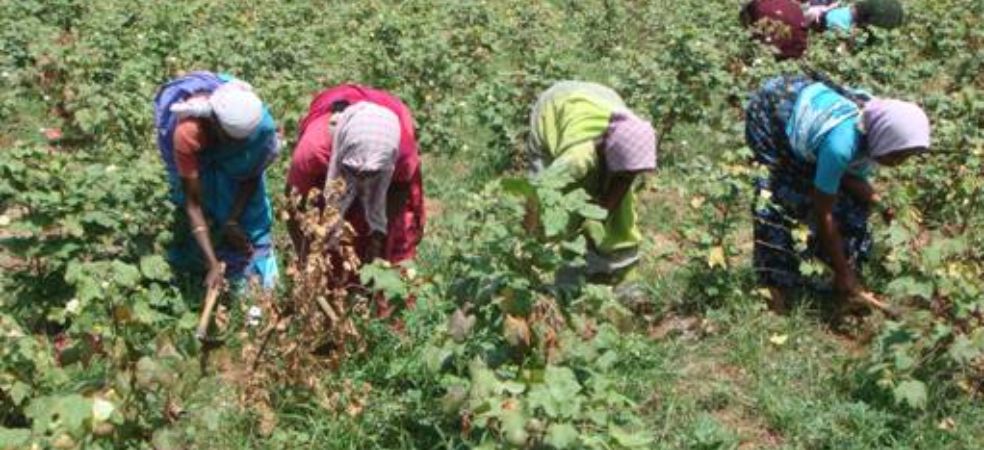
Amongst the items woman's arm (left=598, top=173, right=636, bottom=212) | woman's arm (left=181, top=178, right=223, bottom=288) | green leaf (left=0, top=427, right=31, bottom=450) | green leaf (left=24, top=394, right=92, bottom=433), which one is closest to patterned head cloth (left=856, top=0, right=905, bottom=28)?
woman's arm (left=598, top=173, right=636, bottom=212)

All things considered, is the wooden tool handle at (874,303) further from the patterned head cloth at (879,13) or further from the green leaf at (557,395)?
the patterned head cloth at (879,13)

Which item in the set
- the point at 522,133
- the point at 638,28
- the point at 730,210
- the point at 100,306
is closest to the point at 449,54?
the point at 522,133

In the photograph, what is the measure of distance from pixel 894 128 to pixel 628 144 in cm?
94

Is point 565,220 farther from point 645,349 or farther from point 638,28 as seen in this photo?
point 638,28

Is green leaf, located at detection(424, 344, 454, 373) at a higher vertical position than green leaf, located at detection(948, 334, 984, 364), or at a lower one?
higher

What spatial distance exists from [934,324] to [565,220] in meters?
1.48

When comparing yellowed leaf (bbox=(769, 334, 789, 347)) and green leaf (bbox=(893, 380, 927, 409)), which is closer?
green leaf (bbox=(893, 380, 927, 409))

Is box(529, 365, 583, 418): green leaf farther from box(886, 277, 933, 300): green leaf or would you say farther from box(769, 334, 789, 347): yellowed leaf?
box(769, 334, 789, 347): yellowed leaf

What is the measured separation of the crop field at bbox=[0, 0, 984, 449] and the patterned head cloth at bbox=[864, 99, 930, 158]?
0.32 metres

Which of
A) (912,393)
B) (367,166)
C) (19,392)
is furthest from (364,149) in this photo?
(912,393)

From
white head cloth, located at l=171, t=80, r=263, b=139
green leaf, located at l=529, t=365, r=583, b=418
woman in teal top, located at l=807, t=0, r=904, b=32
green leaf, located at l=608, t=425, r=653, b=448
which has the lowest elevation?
woman in teal top, located at l=807, t=0, r=904, b=32

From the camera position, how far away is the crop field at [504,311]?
9.32 feet

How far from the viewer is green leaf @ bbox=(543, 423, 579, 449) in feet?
8.10

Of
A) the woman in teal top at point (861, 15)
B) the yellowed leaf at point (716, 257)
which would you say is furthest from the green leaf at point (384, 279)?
the woman in teal top at point (861, 15)
